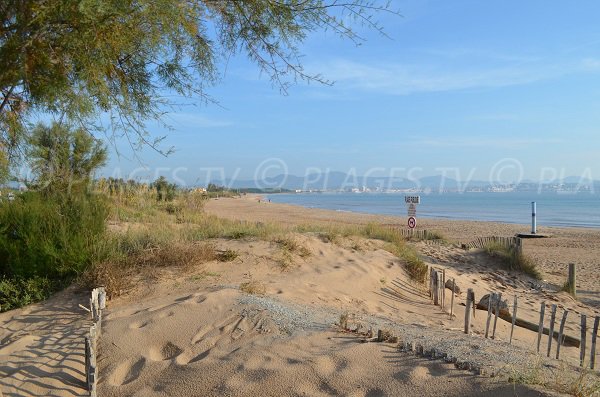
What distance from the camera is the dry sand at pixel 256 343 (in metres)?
4.18

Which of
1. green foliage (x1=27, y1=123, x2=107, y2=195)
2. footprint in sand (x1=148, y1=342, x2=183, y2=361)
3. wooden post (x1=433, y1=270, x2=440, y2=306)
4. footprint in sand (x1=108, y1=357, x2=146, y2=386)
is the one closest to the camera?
footprint in sand (x1=108, y1=357, x2=146, y2=386)

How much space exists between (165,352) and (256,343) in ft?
3.23

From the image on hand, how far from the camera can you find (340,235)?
486 inches

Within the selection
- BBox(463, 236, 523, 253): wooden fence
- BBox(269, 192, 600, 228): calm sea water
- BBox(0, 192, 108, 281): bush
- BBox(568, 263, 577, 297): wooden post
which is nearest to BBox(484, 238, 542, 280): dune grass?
BBox(463, 236, 523, 253): wooden fence

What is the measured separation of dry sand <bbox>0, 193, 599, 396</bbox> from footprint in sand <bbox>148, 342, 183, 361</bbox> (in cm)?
1

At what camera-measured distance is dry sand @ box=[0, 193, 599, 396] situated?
164 inches

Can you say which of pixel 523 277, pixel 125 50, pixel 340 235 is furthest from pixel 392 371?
pixel 523 277

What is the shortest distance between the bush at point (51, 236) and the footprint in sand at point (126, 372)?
3101 mm

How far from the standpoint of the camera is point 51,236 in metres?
8.05

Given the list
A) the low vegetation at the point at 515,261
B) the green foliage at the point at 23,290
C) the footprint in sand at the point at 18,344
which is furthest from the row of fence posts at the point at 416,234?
the footprint in sand at the point at 18,344

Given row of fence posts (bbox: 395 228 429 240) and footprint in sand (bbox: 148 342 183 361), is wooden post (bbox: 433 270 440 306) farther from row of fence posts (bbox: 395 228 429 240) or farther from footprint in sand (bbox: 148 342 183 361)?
row of fence posts (bbox: 395 228 429 240)

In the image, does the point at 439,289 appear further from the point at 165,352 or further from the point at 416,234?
the point at 416,234

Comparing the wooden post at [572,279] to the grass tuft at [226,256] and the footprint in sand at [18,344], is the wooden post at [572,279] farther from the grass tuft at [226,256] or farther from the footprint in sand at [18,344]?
the footprint in sand at [18,344]

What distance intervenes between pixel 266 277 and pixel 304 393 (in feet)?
14.7
